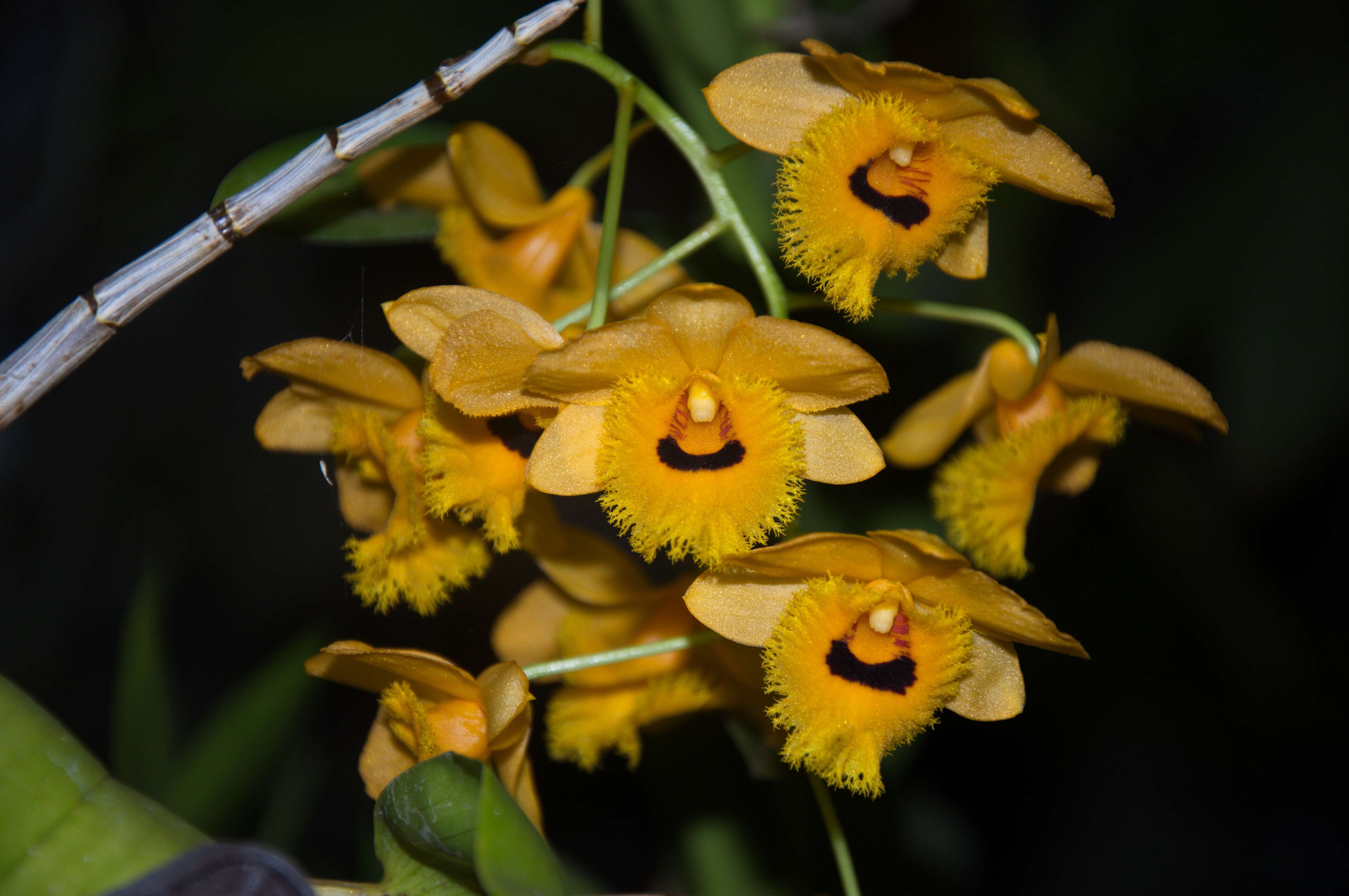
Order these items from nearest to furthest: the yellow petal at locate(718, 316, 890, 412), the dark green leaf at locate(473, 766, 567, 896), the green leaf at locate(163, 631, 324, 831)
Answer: the dark green leaf at locate(473, 766, 567, 896) → the yellow petal at locate(718, 316, 890, 412) → the green leaf at locate(163, 631, 324, 831)

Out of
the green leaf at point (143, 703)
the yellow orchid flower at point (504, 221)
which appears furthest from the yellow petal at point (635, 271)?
the green leaf at point (143, 703)

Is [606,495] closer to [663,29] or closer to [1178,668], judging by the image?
[663,29]

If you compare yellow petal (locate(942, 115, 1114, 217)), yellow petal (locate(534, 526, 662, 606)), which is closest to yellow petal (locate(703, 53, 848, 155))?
yellow petal (locate(942, 115, 1114, 217))

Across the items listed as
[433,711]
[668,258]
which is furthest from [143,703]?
[668,258]

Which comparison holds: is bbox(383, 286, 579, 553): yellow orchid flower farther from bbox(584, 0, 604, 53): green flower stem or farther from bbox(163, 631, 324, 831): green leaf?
bbox(163, 631, 324, 831): green leaf

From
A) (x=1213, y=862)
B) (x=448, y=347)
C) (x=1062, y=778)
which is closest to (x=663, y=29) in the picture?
(x=448, y=347)

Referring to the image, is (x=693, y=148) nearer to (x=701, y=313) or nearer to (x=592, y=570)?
(x=701, y=313)

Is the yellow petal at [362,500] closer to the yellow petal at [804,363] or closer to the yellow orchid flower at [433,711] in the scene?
the yellow orchid flower at [433,711]
